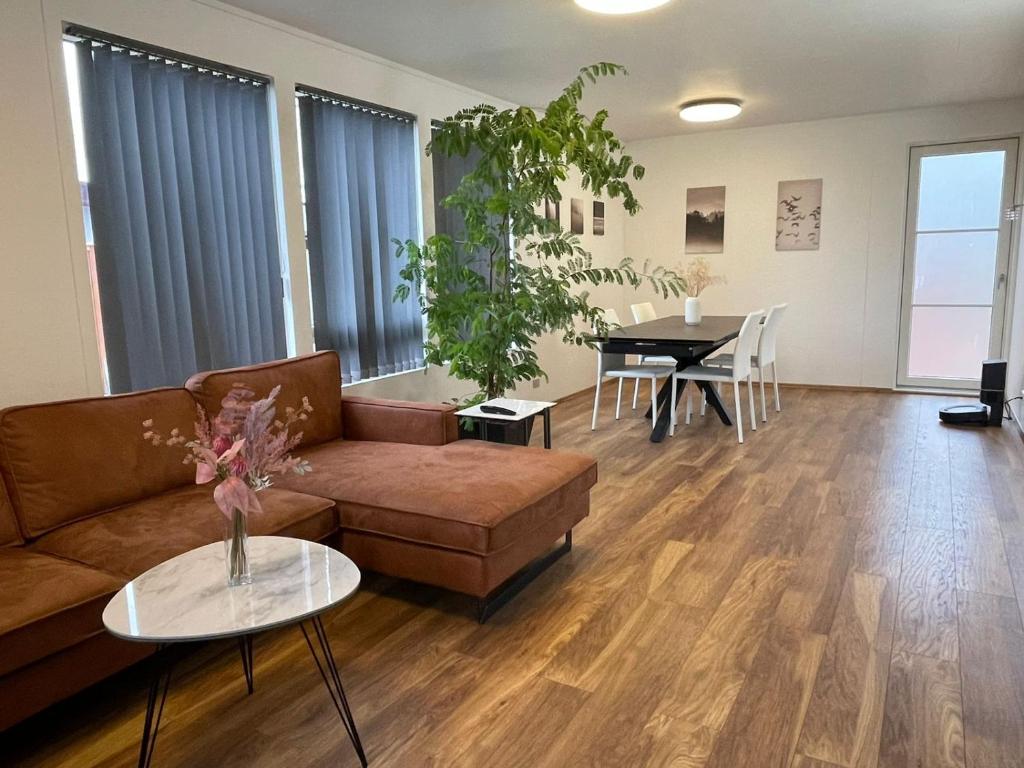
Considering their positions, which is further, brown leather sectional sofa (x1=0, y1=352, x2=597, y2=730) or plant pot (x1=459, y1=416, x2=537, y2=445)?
plant pot (x1=459, y1=416, x2=537, y2=445)

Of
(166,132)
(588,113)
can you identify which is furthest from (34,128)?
(588,113)

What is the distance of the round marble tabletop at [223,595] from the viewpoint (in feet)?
4.65

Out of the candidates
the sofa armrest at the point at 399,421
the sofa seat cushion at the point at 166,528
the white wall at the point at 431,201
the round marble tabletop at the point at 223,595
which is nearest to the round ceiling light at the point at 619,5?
the white wall at the point at 431,201

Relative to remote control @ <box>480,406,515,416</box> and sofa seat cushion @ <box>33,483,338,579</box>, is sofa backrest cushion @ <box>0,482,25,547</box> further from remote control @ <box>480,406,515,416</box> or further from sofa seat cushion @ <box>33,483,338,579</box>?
remote control @ <box>480,406,515,416</box>

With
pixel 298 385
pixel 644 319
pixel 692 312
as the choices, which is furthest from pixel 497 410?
pixel 644 319

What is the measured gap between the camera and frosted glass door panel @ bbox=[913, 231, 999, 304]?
580cm

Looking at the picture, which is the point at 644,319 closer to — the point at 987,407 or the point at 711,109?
the point at 711,109

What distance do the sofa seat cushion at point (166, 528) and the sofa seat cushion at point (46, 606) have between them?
8 centimetres

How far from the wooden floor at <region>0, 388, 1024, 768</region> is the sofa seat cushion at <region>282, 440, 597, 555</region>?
13.3 inches

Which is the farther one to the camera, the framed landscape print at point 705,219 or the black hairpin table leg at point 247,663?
the framed landscape print at point 705,219

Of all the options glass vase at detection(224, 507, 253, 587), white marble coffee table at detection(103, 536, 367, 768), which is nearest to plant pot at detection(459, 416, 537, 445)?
white marble coffee table at detection(103, 536, 367, 768)

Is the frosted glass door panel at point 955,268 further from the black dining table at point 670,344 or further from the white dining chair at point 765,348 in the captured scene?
the black dining table at point 670,344

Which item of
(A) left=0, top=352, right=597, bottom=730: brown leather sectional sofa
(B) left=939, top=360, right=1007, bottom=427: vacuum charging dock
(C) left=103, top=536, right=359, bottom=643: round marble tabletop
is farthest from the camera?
(B) left=939, top=360, right=1007, bottom=427: vacuum charging dock

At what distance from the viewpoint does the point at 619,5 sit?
3018 millimetres
